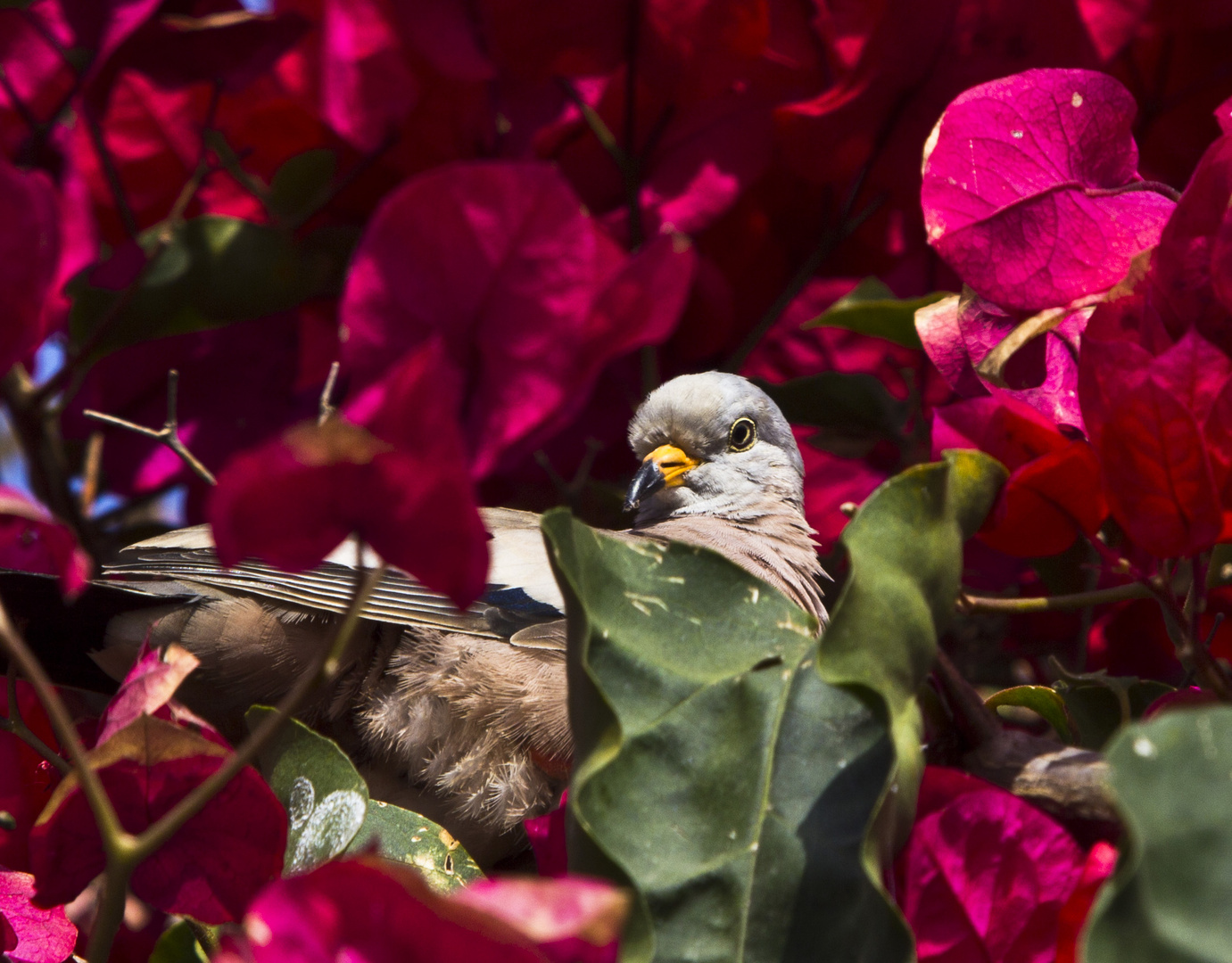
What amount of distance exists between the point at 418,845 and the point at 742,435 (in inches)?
58.5

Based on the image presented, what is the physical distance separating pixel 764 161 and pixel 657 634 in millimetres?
922

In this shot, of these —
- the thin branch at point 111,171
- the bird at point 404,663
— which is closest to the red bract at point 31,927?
the bird at point 404,663

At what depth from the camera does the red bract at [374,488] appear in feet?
1.69

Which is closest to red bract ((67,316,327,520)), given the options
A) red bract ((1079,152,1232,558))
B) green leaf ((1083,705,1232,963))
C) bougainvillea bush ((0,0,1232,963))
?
bougainvillea bush ((0,0,1232,963))

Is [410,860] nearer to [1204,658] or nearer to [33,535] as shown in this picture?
[1204,658]

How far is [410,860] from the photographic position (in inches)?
33.9

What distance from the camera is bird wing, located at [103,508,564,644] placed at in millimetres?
1597

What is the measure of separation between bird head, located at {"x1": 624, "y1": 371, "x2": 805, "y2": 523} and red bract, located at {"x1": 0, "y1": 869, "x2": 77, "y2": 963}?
1290mm

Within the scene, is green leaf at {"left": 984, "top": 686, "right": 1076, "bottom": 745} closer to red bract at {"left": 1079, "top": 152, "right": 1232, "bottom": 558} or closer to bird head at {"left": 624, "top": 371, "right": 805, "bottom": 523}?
red bract at {"left": 1079, "top": 152, "right": 1232, "bottom": 558}

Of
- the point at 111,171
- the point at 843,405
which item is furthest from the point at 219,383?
the point at 843,405

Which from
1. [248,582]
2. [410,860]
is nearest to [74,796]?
[410,860]

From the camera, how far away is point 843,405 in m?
1.45

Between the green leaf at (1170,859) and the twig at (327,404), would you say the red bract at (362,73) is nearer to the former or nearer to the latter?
the twig at (327,404)

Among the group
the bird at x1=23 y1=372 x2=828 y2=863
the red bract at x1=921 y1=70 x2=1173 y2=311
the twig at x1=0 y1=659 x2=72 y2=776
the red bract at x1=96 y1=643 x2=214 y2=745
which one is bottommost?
the bird at x1=23 y1=372 x2=828 y2=863
